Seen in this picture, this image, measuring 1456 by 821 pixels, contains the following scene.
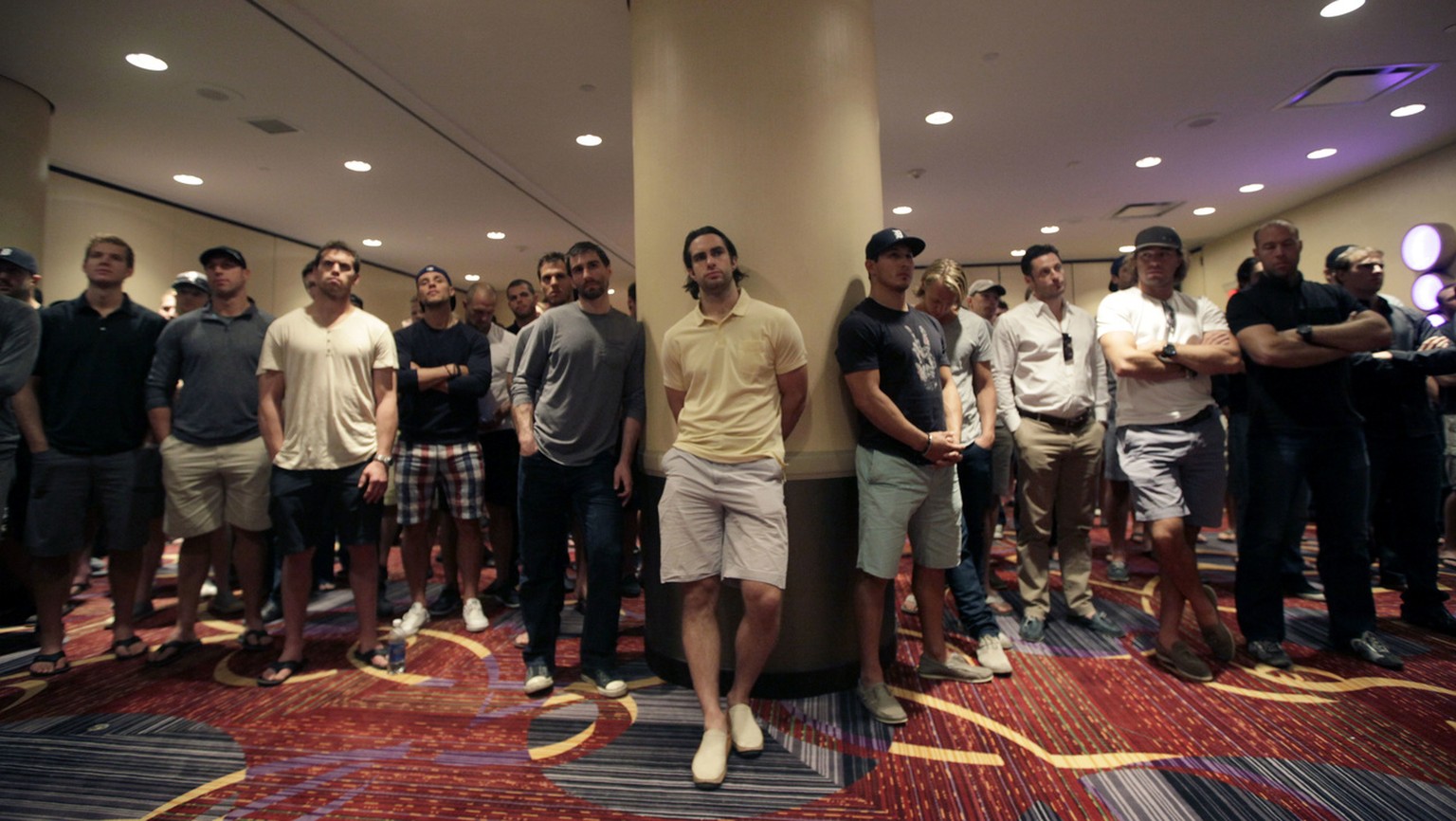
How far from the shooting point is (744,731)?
2.12m

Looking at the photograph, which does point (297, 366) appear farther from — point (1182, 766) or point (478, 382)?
point (1182, 766)

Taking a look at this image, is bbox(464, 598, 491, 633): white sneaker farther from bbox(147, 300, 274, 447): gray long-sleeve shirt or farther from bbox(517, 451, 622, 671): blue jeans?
bbox(147, 300, 274, 447): gray long-sleeve shirt

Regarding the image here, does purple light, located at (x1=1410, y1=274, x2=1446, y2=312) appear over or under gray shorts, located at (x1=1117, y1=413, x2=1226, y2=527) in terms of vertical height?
over

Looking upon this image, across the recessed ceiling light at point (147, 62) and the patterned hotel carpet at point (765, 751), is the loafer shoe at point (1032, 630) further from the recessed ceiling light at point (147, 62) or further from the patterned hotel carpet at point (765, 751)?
the recessed ceiling light at point (147, 62)

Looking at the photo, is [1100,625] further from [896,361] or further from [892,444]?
[896,361]

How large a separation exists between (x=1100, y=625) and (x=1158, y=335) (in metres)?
1.40

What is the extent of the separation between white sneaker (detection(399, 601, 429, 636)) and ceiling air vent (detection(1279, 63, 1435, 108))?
24.0ft

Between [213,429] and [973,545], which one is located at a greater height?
[213,429]

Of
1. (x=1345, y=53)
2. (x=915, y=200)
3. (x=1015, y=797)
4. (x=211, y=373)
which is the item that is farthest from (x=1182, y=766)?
(x=915, y=200)

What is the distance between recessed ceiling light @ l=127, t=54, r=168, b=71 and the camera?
4247 mm

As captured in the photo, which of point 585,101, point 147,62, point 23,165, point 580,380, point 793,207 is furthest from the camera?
point 585,101

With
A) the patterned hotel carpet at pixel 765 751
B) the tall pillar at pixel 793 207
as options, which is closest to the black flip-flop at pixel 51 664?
the patterned hotel carpet at pixel 765 751

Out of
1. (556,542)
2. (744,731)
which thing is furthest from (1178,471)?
(556,542)

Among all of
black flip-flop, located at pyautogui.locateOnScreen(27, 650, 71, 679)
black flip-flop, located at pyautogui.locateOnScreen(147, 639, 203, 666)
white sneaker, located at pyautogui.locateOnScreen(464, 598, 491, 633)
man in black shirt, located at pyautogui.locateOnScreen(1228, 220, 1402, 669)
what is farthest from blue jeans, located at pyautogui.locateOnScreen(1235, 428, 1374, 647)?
black flip-flop, located at pyautogui.locateOnScreen(27, 650, 71, 679)
